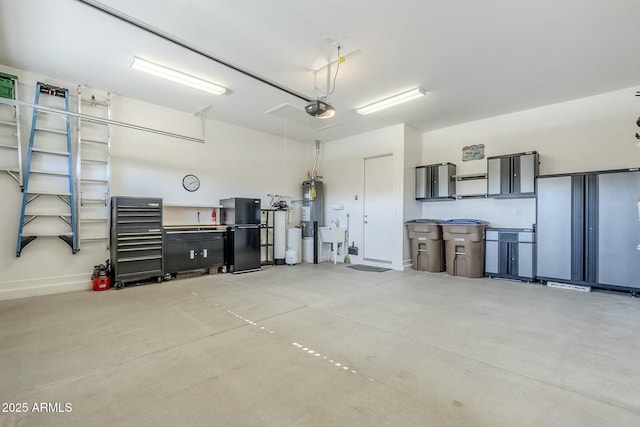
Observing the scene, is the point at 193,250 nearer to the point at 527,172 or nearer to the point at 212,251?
the point at 212,251

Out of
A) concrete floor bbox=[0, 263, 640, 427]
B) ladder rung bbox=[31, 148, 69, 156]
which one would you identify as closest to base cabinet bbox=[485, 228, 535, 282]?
concrete floor bbox=[0, 263, 640, 427]

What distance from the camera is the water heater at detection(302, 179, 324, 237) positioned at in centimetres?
759

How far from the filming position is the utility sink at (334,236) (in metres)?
7.25

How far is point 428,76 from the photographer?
4301mm

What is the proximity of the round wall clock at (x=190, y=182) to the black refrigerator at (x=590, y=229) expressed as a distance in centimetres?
676

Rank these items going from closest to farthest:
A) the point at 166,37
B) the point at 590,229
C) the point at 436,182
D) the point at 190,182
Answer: the point at 166,37, the point at 590,229, the point at 190,182, the point at 436,182

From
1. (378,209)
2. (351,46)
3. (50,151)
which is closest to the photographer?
(351,46)

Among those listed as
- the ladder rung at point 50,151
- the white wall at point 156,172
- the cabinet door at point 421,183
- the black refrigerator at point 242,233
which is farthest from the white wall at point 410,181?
the ladder rung at point 50,151

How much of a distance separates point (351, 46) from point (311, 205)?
4.60 metres

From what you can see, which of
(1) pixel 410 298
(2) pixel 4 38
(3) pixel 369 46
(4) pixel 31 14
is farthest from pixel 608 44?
(2) pixel 4 38

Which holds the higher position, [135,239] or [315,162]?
[315,162]

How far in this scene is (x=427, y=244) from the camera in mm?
6164

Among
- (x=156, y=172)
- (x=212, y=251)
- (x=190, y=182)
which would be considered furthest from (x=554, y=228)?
(x=156, y=172)

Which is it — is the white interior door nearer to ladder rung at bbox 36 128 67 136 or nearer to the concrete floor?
the concrete floor
